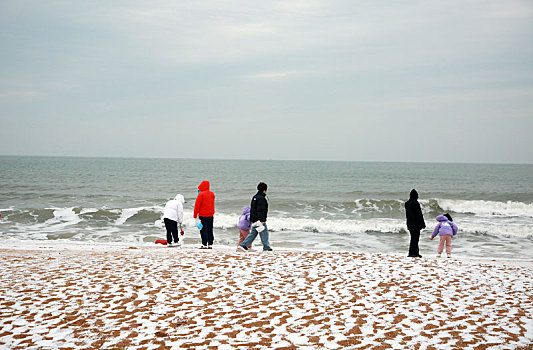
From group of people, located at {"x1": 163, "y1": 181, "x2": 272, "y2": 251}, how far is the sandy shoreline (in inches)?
75.9

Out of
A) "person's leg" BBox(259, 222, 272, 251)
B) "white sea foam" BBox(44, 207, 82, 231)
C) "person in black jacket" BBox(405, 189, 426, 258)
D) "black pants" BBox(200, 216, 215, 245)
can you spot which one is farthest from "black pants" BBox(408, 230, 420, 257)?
"white sea foam" BBox(44, 207, 82, 231)

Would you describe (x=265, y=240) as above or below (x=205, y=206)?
below

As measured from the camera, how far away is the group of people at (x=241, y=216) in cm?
1174

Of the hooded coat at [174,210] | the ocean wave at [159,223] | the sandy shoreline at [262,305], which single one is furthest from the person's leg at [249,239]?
the ocean wave at [159,223]

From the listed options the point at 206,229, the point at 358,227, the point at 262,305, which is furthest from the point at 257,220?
the point at 358,227

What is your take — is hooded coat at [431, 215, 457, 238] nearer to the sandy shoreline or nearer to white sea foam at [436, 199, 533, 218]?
the sandy shoreline

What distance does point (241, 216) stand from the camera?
492 inches

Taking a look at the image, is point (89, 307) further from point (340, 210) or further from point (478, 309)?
point (340, 210)

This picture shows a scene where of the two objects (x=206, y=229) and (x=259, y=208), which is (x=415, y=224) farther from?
(x=206, y=229)

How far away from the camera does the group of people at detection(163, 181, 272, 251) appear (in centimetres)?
1174

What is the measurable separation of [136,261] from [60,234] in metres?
11.8

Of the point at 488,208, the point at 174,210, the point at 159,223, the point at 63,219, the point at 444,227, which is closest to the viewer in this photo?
the point at 444,227

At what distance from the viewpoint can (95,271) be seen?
29.4ft

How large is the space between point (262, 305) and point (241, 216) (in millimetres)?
5817
